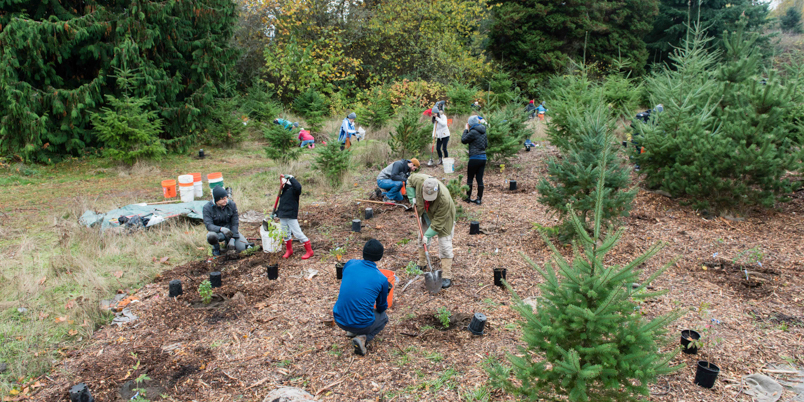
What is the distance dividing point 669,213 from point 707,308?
10.7 ft

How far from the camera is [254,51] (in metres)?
22.3

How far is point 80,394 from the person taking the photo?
377cm

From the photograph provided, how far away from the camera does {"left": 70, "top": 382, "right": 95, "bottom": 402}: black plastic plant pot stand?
376cm

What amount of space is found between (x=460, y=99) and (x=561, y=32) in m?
8.85

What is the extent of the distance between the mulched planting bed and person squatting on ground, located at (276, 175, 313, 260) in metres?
→ 0.20

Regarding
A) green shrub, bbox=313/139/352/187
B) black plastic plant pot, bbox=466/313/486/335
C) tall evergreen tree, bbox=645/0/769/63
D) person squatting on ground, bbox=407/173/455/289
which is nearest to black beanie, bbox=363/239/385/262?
black plastic plant pot, bbox=466/313/486/335

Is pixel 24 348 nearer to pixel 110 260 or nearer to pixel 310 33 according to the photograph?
pixel 110 260

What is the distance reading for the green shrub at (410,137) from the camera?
40.0ft

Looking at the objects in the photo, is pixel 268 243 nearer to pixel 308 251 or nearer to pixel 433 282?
pixel 308 251

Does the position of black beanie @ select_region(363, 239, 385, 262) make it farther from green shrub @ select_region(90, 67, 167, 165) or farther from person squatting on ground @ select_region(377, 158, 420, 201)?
green shrub @ select_region(90, 67, 167, 165)

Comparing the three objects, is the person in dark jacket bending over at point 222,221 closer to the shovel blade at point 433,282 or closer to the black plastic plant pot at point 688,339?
the shovel blade at point 433,282

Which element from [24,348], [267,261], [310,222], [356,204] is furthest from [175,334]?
[356,204]

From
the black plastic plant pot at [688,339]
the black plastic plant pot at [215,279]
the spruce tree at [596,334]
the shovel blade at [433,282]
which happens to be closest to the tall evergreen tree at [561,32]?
the shovel blade at [433,282]


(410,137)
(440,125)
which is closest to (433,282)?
(440,125)
